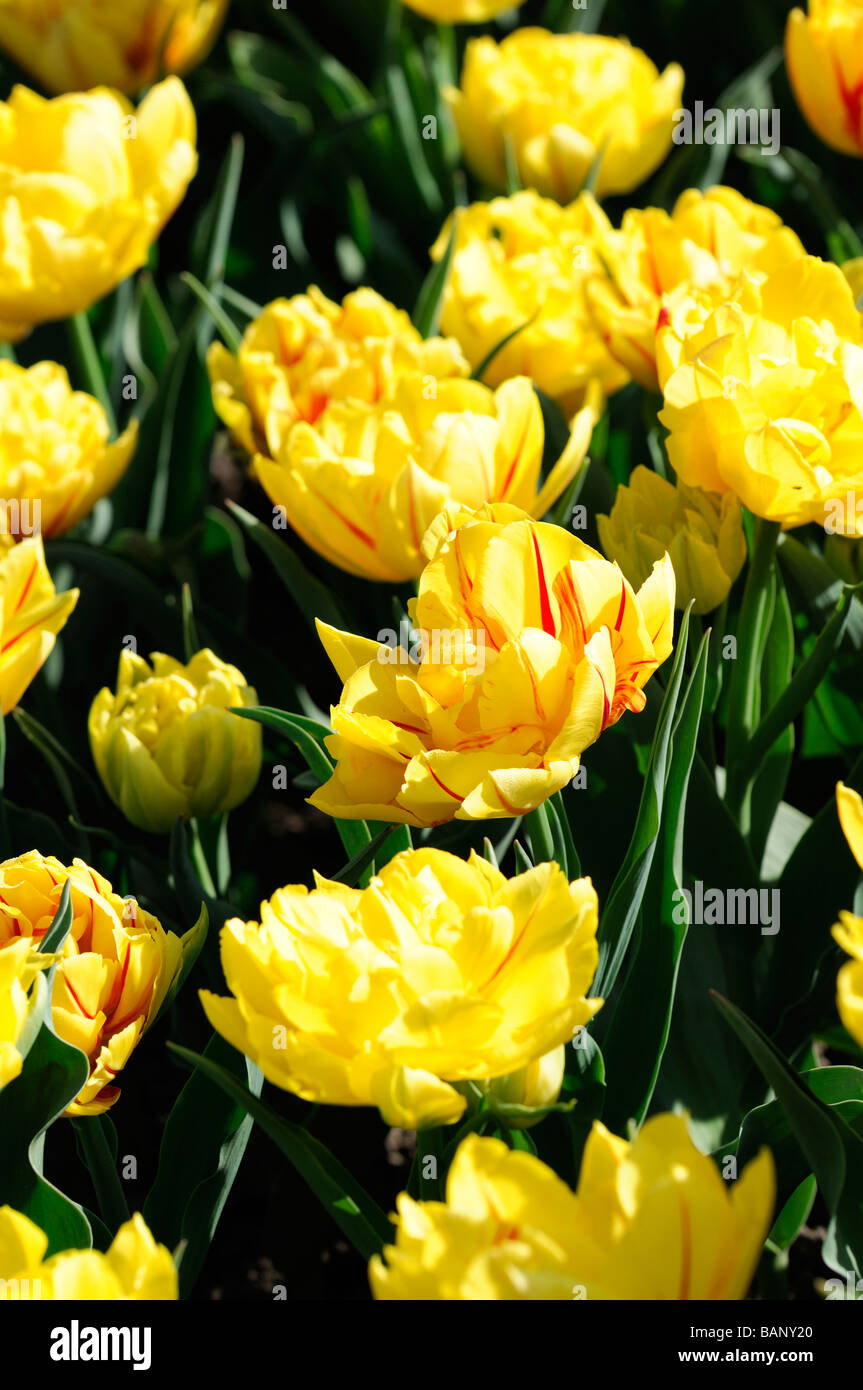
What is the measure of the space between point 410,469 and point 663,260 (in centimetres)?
39

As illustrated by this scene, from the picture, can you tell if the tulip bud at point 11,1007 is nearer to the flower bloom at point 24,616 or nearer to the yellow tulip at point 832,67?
the flower bloom at point 24,616

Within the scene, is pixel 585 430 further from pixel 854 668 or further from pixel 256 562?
pixel 256 562

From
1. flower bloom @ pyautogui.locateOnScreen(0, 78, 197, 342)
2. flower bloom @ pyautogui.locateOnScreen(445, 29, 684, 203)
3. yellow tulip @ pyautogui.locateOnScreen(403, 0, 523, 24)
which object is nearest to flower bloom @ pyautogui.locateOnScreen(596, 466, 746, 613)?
flower bloom @ pyautogui.locateOnScreen(0, 78, 197, 342)

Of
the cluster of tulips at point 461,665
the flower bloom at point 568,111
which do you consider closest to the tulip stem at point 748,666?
the cluster of tulips at point 461,665

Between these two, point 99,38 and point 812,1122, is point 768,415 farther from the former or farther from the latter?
point 99,38

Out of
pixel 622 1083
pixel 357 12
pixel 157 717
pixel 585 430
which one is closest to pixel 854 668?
pixel 585 430

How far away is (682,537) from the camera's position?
0.99 metres

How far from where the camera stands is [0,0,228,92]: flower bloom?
1.96 metres

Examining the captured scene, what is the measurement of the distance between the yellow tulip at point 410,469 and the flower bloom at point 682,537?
10cm

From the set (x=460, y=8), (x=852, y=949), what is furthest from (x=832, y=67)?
(x=852, y=949)

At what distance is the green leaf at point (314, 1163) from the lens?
29.8 inches

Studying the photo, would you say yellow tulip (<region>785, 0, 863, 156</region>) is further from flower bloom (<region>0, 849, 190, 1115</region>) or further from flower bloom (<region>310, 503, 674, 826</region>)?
flower bloom (<region>0, 849, 190, 1115</region>)

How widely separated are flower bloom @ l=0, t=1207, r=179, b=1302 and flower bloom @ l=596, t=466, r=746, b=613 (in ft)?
1.82
